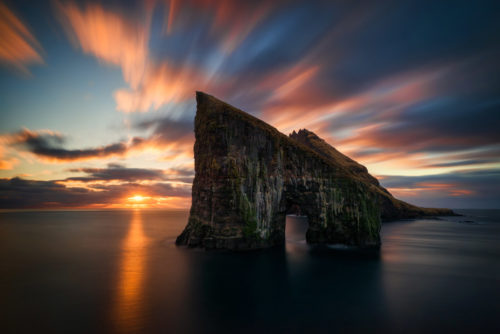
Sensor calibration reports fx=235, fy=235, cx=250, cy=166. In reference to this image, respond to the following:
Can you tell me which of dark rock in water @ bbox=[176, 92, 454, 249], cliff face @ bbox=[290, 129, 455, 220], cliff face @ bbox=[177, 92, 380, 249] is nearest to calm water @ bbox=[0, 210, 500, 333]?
dark rock in water @ bbox=[176, 92, 454, 249]

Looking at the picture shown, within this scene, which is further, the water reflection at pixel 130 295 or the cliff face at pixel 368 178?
the cliff face at pixel 368 178

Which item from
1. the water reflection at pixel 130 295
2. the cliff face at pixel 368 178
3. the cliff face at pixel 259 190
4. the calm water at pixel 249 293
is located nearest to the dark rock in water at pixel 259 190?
the cliff face at pixel 259 190

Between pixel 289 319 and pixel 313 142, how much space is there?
105 m

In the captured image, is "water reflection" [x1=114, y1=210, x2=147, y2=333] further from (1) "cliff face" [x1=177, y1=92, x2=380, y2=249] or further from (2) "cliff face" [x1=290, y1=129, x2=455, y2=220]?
(2) "cliff face" [x1=290, y1=129, x2=455, y2=220]

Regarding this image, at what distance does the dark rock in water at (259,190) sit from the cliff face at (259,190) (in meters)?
0.14

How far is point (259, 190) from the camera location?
36.6m

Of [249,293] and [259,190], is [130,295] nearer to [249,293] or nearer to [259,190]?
[249,293]

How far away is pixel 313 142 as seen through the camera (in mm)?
114500

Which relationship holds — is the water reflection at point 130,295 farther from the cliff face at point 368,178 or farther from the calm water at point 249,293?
Result: the cliff face at point 368,178

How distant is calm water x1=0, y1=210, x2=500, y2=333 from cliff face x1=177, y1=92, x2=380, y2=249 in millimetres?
4178

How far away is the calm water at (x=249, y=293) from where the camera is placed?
1574cm

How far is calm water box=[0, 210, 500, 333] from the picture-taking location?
15.7 metres

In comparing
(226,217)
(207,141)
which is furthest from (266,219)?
(207,141)

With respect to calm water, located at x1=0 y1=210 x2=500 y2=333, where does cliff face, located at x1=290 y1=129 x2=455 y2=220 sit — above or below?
above
